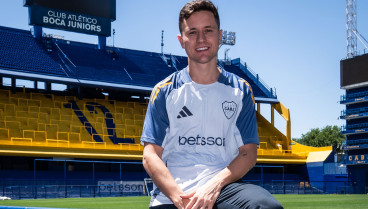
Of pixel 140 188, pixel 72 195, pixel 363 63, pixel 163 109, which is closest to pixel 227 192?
pixel 163 109

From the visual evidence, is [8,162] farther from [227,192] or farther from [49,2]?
[227,192]

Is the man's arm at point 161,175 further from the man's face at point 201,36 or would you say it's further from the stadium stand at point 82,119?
the stadium stand at point 82,119

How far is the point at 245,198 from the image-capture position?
2.50 metres

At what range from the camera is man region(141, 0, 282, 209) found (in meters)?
2.87

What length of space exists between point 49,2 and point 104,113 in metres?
9.13

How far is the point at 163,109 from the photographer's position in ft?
9.85

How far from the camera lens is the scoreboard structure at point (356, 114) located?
164 feet

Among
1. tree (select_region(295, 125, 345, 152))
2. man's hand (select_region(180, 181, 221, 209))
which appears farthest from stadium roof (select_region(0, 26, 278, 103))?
tree (select_region(295, 125, 345, 152))

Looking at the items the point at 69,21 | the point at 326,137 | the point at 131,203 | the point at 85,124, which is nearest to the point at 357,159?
the point at 85,124

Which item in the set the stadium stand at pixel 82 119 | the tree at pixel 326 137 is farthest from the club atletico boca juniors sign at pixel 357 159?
the tree at pixel 326 137

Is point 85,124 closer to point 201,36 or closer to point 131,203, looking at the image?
point 131,203

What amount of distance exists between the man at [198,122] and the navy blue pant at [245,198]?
0.42 feet

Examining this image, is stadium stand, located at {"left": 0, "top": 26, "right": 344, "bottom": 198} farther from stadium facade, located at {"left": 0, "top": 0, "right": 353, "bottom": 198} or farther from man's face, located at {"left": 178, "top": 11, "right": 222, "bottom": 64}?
man's face, located at {"left": 178, "top": 11, "right": 222, "bottom": 64}

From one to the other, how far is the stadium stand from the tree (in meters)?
55.1
